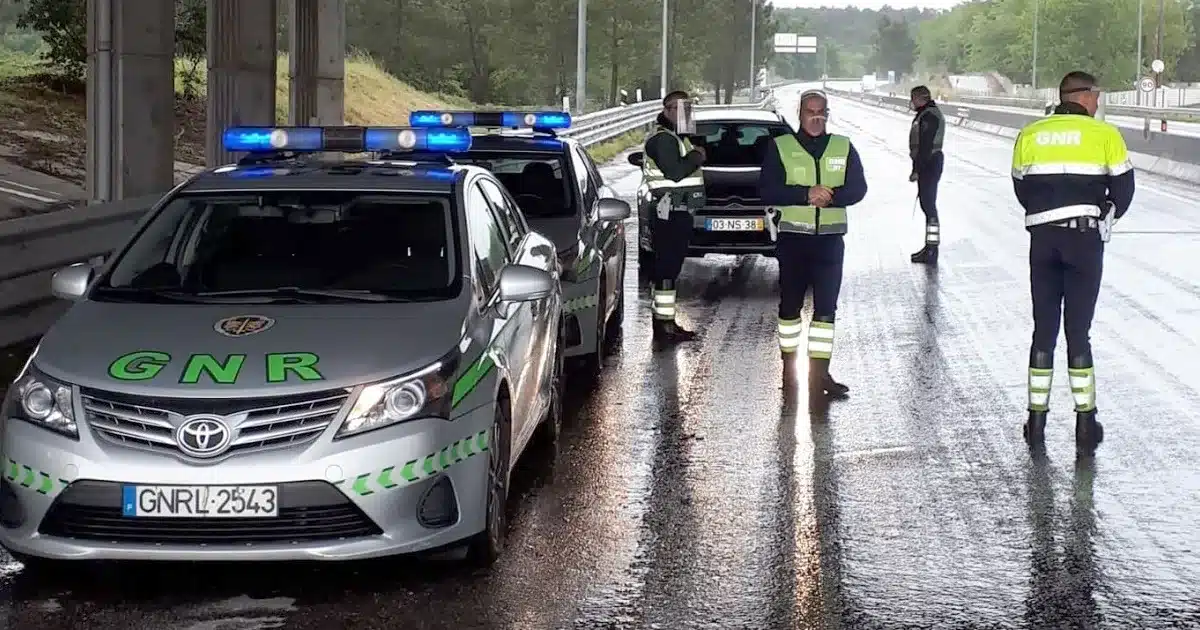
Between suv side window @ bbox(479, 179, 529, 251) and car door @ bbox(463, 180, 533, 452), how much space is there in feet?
0.45

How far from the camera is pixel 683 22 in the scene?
364 feet

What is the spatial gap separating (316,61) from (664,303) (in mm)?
10935

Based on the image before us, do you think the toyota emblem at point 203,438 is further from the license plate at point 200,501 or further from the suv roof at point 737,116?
the suv roof at point 737,116

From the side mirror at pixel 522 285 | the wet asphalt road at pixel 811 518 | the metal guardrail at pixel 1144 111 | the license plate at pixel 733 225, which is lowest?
the wet asphalt road at pixel 811 518

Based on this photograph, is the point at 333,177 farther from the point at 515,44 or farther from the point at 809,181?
the point at 515,44

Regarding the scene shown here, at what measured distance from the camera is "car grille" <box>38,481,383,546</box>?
571cm

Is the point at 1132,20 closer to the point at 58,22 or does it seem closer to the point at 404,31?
the point at 404,31

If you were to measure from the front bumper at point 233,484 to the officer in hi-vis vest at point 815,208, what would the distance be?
4709 millimetres

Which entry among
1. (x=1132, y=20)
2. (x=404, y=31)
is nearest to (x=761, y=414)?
(x=404, y=31)

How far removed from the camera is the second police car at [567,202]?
10484 millimetres

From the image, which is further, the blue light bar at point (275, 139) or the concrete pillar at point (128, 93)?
the concrete pillar at point (128, 93)

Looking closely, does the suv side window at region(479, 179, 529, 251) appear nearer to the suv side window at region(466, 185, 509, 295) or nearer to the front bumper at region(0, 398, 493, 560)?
the suv side window at region(466, 185, 509, 295)

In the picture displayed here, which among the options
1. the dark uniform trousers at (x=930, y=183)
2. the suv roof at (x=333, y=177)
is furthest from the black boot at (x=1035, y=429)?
the dark uniform trousers at (x=930, y=183)

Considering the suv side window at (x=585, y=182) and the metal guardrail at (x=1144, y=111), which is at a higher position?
the metal guardrail at (x=1144, y=111)
